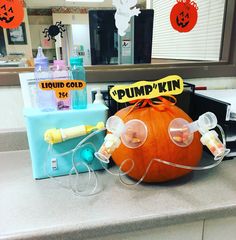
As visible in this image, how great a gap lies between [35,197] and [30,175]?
15 cm

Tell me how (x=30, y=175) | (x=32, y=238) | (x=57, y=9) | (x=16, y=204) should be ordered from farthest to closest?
(x=57, y=9)
(x=30, y=175)
(x=16, y=204)
(x=32, y=238)

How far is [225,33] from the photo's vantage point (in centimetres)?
116

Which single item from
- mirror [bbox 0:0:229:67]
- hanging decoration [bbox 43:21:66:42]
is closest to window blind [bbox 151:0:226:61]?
mirror [bbox 0:0:229:67]

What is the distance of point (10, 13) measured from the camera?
0.91 meters

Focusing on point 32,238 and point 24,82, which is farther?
point 24,82

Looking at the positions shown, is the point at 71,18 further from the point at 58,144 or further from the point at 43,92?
the point at 58,144

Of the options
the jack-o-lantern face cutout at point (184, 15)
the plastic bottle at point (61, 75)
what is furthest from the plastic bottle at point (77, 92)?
the jack-o-lantern face cutout at point (184, 15)

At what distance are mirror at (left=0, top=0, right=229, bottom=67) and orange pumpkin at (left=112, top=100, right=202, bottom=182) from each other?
0.48 meters

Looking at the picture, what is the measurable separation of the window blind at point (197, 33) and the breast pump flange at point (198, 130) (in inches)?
27.1

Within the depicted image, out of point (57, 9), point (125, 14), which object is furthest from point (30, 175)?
point (57, 9)

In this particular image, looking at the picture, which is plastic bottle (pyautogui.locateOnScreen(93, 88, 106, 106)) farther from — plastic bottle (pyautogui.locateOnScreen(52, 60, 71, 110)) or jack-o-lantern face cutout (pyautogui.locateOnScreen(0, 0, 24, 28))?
jack-o-lantern face cutout (pyautogui.locateOnScreen(0, 0, 24, 28))

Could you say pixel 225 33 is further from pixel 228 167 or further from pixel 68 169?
pixel 68 169

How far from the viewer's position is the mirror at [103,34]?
3.44 feet

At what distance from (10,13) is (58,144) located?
562 millimetres
